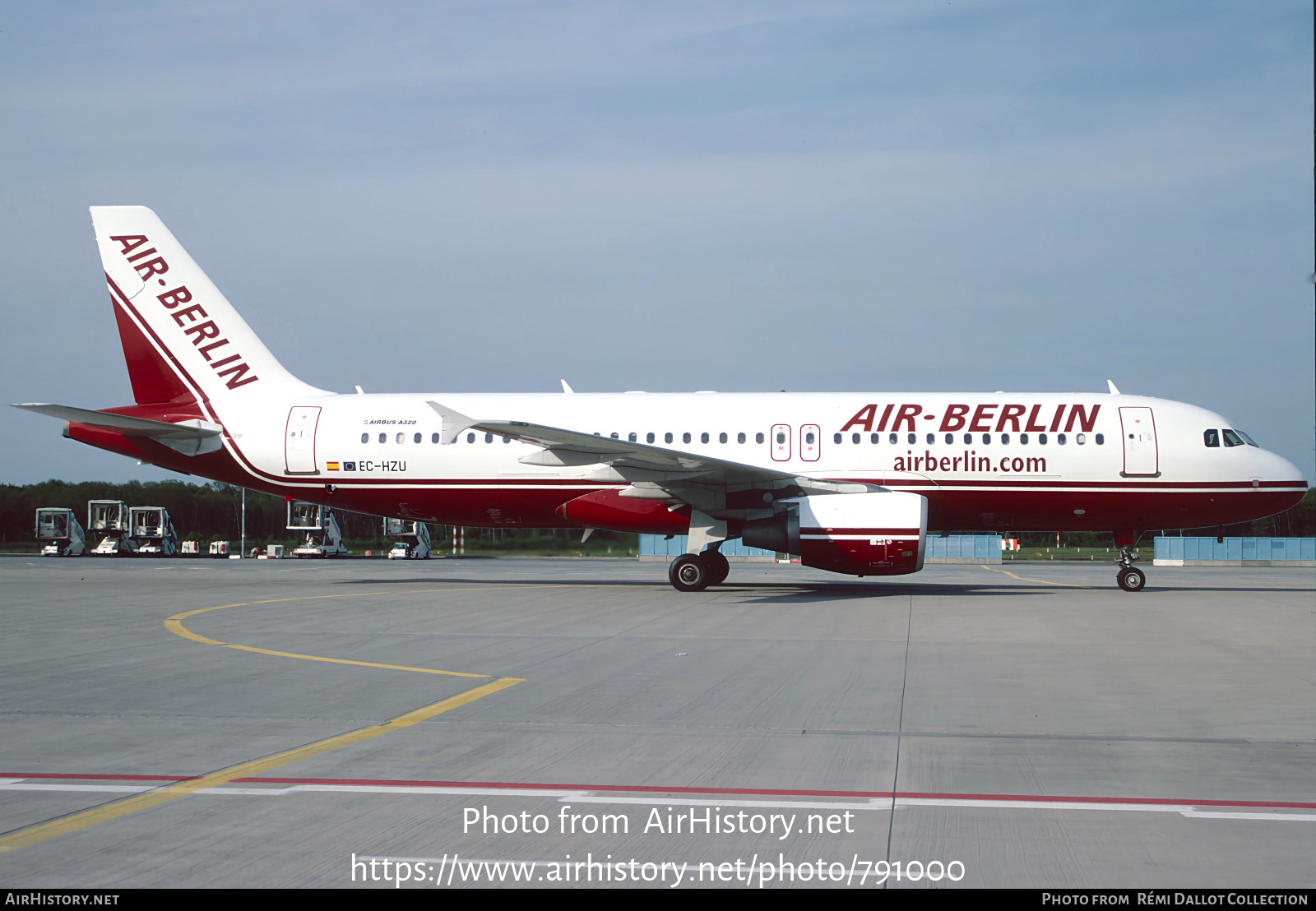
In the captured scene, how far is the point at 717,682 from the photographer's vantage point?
9672mm

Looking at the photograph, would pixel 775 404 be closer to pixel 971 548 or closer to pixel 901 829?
pixel 901 829

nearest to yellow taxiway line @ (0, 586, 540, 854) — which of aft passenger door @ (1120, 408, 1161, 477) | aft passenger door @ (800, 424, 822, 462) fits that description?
aft passenger door @ (800, 424, 822, 462)

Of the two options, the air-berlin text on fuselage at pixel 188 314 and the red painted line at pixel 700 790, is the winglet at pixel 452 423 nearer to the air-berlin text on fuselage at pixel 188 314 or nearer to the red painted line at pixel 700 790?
the air-berlin text on fuselage at pixel 188 314

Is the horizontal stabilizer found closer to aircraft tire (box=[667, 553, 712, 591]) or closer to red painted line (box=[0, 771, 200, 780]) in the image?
aircraft tire (box=[667, 553, 712, 591])

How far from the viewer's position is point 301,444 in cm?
2275

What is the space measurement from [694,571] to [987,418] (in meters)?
6.62

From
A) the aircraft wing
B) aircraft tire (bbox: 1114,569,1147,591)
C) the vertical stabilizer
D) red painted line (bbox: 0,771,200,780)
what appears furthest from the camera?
the vertical stabilizer

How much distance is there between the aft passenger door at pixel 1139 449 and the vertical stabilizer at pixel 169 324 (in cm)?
1778

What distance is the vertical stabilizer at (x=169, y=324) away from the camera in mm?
23438

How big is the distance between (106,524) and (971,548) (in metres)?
42.2

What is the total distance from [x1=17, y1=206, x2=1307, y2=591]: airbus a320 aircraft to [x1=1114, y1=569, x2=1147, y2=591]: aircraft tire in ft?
0.16

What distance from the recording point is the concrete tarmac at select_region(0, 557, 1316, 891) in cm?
458

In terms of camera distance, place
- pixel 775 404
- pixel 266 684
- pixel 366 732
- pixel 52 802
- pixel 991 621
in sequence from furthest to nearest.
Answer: pixel 775 404
pixel 991 621
pixel 266 684
pixel 366 732
pixel 52 802
